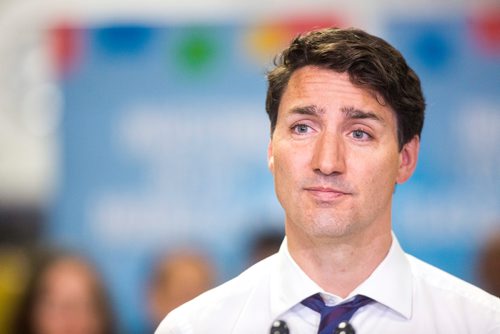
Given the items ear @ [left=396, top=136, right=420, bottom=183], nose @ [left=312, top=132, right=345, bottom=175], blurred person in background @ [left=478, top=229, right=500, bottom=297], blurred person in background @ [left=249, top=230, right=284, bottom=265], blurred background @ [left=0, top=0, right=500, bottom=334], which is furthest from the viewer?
blurred background @ [left=0, top=0, right=500, bottom=334]

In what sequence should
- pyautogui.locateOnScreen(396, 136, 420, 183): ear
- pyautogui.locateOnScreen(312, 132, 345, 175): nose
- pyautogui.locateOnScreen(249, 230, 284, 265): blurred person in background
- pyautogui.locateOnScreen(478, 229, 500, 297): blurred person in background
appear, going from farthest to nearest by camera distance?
pyautogui.locateOnScreen(249, 230, 284, 265): blurred person in background
pyautogui.locateOnScreen(478, 229, 500, 297): blurred person in background
pyautogui.locateOnScreen(396, 136, 420, 183): ear
pyautogui.locateOnScreen(312, 132, 345, 175): nose

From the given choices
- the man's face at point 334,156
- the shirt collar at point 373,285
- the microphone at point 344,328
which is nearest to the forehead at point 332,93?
the man's face at point 334,156

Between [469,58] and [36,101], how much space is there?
166cm

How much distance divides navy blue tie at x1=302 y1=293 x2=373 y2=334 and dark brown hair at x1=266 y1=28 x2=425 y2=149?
0.97 feet

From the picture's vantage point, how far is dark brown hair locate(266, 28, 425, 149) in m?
1.66

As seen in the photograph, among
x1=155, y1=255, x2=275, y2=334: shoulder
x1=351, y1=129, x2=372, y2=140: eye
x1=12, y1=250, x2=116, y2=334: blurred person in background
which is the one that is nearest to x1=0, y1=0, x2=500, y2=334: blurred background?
x1=12, y1=250, x2=116, y2=334: blurred person in background

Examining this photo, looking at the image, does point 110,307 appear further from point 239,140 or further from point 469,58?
point 469,58

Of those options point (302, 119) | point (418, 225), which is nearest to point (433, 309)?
point (302, 119)

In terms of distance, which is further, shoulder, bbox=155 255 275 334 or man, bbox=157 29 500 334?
shoulder, bbox=155 255 275 334

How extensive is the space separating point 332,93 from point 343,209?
0.67ft

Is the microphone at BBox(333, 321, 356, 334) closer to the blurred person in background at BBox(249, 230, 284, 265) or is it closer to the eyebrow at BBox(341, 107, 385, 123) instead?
the eyebrow at BBox(341, 107, 385, 123)

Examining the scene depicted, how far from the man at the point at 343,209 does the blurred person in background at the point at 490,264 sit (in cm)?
41

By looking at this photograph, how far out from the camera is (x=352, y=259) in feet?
5.64

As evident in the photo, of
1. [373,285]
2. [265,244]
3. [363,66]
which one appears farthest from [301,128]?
[265,244]
